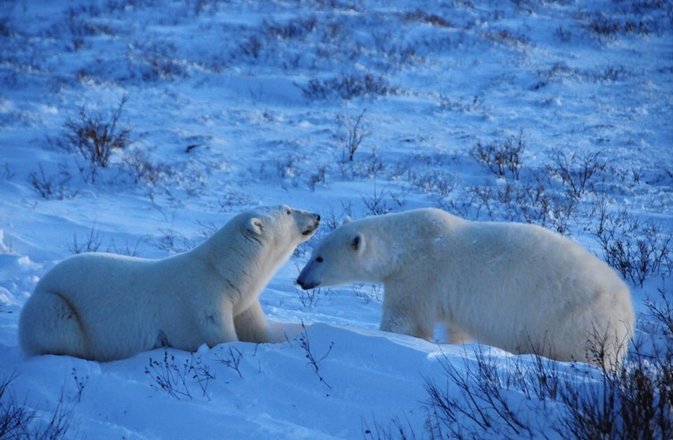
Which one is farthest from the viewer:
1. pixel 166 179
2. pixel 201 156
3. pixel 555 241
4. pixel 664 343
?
pixel 201 156

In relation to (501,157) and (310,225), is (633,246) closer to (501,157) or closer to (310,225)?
(501,157)

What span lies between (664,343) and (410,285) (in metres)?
1.76

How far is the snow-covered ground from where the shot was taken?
3.67m

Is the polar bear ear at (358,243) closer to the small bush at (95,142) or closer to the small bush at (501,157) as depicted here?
the small bush at (501,157)

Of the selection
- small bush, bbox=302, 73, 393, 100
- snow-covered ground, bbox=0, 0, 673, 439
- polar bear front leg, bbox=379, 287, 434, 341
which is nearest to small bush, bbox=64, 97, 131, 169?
snow-covered ground, bbox=0, 0, 673, 439

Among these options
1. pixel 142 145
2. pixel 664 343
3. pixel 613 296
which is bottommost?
pixel 142 145

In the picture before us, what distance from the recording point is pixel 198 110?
13.6m

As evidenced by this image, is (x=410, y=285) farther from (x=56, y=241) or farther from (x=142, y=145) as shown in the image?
(x=142, y=145)

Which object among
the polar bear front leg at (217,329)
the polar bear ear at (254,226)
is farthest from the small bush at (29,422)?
the polar bear ear at (254,226)

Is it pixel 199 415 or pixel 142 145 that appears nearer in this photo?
pixel 199 415

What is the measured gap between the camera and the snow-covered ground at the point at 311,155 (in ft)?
12.1

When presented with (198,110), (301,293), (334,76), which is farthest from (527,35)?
(301,293)

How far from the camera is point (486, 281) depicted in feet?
14.5

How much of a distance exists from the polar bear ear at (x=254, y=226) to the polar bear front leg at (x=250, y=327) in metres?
0.50
